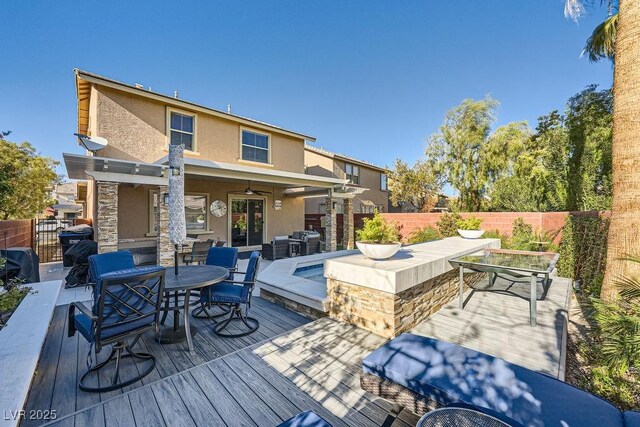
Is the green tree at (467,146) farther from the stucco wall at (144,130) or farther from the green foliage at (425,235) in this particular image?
the stucco wall at (144,130)

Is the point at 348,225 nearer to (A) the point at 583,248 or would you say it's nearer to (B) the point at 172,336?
(A) the point at 583,248

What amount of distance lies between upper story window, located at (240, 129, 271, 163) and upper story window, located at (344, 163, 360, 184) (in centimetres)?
769

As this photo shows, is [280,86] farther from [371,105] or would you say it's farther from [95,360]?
[95,360]

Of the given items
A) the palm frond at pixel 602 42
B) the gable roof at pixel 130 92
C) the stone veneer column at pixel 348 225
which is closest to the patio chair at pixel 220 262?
the gable roof at pixel 130 92

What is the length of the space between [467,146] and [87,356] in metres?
16.6

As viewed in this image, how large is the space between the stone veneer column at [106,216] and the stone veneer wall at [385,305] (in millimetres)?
6140

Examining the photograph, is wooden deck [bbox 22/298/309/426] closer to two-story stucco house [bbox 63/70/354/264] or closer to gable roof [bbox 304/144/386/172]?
two-story stucco house [bbox 63/70/354/264]

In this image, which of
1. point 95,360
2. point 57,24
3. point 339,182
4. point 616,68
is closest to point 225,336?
point 95,360

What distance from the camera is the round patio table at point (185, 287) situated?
342cm

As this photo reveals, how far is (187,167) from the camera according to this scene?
7684 mm

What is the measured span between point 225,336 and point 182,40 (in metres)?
10.7

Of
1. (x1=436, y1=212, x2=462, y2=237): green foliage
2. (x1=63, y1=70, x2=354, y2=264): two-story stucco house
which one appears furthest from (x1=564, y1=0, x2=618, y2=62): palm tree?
(x1=63, y1=70, x2=354, y2=264): two-story stucco house

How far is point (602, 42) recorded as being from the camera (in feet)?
27.3

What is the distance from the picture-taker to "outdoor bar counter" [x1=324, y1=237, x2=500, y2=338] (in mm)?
3637
